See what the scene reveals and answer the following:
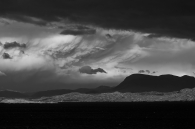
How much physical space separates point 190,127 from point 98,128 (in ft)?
148

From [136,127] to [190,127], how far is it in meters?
26.4

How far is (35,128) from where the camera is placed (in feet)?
616

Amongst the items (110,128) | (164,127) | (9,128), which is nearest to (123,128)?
(110,128)

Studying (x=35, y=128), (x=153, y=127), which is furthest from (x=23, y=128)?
(x=153, y=127)

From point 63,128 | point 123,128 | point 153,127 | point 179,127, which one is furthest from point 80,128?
point 179,127

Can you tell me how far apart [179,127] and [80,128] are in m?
48.7

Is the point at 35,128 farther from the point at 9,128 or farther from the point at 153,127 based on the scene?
the point at 153,127

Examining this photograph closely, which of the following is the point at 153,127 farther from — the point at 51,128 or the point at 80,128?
the point at 51,128

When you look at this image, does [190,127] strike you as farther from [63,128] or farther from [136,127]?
[63,128]

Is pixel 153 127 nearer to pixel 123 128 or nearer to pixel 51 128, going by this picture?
pixel 123 128

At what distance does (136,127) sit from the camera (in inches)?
7372

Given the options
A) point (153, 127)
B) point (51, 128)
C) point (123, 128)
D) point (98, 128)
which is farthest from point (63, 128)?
point (153, 127)

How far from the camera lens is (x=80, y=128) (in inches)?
7269

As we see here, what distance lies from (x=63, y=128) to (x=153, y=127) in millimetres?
44530
